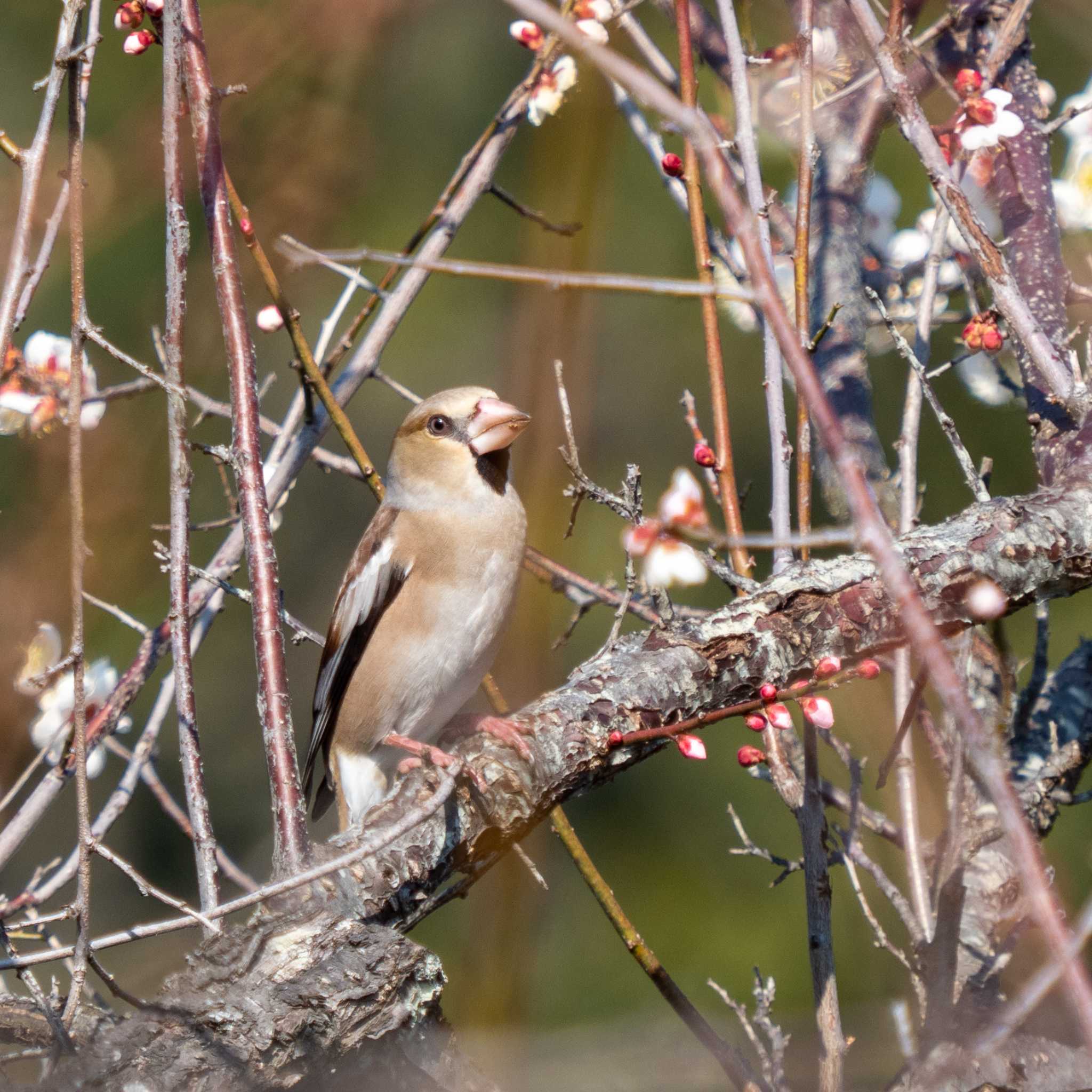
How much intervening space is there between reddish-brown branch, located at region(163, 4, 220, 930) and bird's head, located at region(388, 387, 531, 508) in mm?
1326

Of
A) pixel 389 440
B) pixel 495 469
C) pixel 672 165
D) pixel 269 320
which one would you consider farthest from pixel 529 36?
pixel 389 440

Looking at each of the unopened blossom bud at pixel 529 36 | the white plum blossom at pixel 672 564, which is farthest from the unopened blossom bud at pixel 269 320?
the white plum blossom at pixel 672 564

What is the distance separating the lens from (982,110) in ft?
7.04

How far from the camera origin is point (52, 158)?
389 centimetres

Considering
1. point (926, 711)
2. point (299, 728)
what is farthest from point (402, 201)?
point (926, 711)

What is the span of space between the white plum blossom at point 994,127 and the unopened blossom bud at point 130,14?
1.47 metres

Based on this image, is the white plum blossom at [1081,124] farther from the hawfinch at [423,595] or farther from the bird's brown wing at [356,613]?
the bird's brown wing at [356,613]

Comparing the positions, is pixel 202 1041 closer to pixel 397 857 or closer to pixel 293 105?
pixel 397 857

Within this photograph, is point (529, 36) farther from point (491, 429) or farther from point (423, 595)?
point (423, 595)

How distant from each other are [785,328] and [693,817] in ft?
21.7

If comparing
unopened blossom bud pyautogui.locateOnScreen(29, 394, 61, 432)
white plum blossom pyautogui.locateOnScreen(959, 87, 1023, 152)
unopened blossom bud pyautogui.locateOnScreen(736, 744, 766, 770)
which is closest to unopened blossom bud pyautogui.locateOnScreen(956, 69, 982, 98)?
white plum blossom pyautogui.locateOnScreen(959, 87, 1023, 152)

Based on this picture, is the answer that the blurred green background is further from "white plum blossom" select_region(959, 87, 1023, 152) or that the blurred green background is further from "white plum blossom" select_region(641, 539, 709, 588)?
"white plum blossom" select_region(959, 87, 1023, 152)

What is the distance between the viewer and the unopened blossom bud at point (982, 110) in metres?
2.14

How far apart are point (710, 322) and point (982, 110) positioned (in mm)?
672
